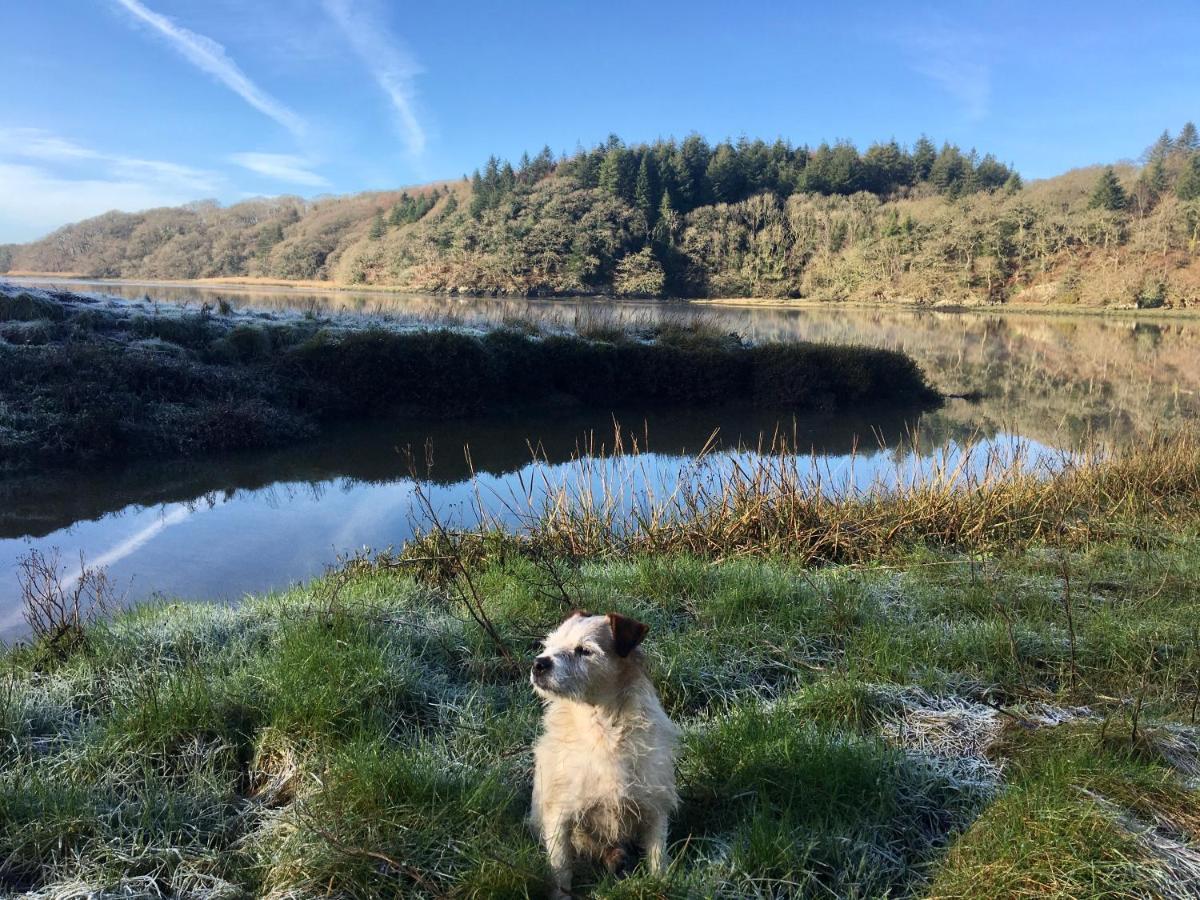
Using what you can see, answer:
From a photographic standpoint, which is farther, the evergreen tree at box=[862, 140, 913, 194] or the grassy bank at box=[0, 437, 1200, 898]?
the evergreen tree at box=[862, 140, 913, 194]

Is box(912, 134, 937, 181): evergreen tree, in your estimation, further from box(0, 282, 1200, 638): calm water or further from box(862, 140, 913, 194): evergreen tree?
box(0, 282, 1200, 638): calm water

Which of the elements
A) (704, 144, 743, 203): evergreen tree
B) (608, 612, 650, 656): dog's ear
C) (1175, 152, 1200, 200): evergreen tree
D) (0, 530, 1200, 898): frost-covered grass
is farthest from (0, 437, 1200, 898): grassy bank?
(704, 144, 743, 203): evergreen tree

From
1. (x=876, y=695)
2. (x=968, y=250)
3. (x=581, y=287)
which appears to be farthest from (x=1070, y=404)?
(x=968, y=250)

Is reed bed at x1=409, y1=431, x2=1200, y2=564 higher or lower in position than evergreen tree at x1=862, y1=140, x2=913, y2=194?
lower

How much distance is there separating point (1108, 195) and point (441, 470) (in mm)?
69167

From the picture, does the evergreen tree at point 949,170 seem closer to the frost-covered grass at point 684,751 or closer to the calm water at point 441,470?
the calm water at point 441,470

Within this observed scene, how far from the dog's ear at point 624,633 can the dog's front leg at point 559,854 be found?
1.86 feet

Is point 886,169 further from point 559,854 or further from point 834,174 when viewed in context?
point 559,854

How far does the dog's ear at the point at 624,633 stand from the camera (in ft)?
7.75

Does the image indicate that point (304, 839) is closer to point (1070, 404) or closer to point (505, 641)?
point (505, 641)

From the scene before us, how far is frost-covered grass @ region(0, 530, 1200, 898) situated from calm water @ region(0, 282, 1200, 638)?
2514mm

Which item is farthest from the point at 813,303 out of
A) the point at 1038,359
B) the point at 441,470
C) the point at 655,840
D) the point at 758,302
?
the point at 655,840

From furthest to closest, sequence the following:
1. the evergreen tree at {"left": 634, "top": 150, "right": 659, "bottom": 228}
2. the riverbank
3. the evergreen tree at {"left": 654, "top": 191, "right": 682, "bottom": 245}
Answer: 1. the evergreen tree at {"left": 634, "top": 150, "right": 659, "bottom": 228}
2. the evergreen tree at {"left": 654, "top": 191, "right": 682, "bottom": 245}
3. the riverbank

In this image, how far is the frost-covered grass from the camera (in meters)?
2.34
